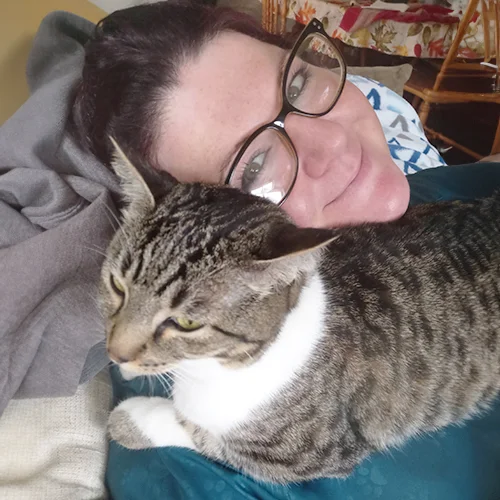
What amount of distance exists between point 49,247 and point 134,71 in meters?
0.35

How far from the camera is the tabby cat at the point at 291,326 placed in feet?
2.07

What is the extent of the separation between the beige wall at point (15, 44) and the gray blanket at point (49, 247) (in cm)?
37

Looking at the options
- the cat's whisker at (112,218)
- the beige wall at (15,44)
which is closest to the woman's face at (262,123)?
the cat's whisker at (112,218)

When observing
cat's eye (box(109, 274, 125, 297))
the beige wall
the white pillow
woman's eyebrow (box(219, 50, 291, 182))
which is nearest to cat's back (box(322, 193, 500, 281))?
woman's eyebrow (box(219, 50, 291, 182))

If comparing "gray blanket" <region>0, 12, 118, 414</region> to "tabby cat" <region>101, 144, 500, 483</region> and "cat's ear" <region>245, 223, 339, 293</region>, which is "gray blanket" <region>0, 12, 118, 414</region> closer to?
"tabby cat" <region>101, 144, 500, 483</region>

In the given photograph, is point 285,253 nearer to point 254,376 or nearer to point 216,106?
point 254,376

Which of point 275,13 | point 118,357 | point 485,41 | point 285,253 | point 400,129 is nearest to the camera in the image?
point 285,253

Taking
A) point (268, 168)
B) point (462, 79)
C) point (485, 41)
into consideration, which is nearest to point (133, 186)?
point (268, 168)

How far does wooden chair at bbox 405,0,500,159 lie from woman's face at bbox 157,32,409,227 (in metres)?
1.69

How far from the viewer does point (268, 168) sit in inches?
33.2

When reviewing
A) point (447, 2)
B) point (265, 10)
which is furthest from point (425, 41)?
point (265, 10)

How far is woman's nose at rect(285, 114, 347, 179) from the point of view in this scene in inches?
34.0

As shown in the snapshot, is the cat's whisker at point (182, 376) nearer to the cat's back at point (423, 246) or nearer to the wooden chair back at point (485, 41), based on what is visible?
the cat's back at point (423, 246)

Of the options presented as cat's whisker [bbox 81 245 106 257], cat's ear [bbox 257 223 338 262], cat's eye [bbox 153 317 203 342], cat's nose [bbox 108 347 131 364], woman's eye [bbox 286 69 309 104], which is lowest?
cat's nose [bbox 108 347 131 364]
